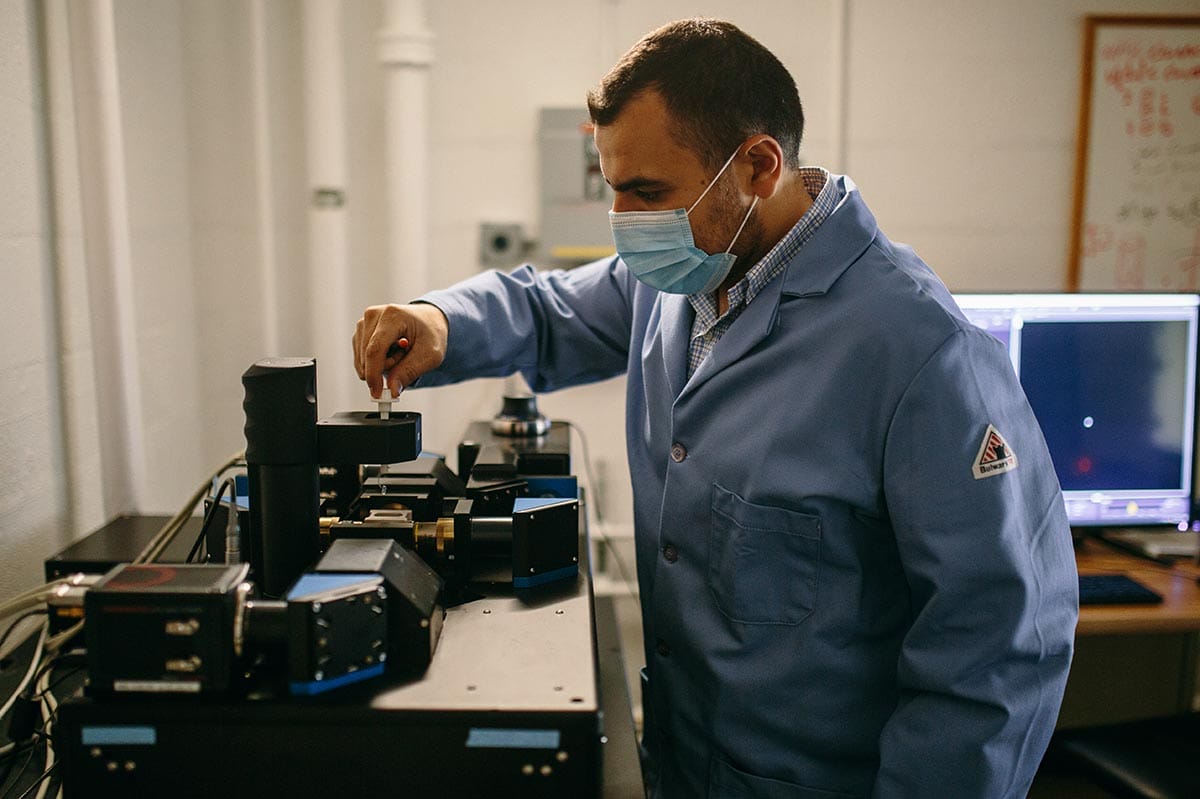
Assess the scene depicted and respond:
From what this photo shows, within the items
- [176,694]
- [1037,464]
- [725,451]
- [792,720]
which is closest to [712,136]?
[725,451]

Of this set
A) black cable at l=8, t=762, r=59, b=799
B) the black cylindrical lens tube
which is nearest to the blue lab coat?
the black cylindrical lens tube

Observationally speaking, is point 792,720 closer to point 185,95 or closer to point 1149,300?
point 1149,300

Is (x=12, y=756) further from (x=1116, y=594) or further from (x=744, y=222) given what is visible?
(x=1116, y=594)

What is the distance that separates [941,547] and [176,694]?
705 mm

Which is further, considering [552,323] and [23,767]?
[552,323]

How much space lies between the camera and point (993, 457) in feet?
3.19

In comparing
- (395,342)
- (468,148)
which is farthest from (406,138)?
(395,342)

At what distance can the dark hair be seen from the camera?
1.11 meters

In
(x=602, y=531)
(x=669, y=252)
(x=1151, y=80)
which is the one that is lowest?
(x=602, y=531)

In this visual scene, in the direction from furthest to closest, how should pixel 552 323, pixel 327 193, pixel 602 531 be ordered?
pixel 602 531, pixel 327 193, pixel 552 323

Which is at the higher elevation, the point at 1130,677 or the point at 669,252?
the point at 669,252

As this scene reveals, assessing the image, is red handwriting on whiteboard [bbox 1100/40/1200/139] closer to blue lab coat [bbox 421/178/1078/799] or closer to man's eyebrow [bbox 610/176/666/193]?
blue lab coat [bbox 421/178/1078/799]

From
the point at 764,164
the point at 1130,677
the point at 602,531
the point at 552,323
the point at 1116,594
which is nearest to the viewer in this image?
the point at 764,164

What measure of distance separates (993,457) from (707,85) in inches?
20.2
